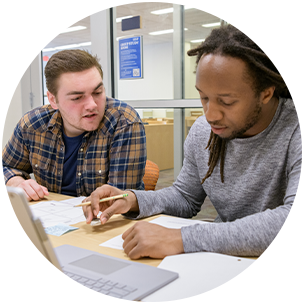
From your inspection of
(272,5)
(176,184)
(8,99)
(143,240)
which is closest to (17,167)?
(176,184)

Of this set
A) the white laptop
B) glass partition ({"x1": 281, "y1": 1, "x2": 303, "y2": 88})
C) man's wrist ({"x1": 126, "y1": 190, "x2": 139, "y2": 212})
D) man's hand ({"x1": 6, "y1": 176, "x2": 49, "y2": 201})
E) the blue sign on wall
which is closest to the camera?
the white laptop

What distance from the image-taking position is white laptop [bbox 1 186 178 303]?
518 mm

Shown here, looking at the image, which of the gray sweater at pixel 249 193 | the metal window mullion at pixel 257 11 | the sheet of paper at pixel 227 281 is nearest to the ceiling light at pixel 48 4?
the metal window mullion at pixel 257 11

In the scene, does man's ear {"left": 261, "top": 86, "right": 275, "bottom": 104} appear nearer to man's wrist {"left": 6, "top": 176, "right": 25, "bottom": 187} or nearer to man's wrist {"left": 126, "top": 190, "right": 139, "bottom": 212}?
man's wrist {"left": 126, "top": 190, "right": 139, "bottom": 212}

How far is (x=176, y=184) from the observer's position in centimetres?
137

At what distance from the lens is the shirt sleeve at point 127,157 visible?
5.36 feet

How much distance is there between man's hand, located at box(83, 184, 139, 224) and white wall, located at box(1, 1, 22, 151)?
112 inches

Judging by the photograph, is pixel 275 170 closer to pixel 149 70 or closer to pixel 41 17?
pixel 149 70

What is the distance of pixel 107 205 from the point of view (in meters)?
1.22

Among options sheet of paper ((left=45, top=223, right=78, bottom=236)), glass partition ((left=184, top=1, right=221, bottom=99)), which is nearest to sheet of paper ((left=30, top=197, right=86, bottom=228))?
Result: sheet of paper ((left=45, top=223, right=78, bottom=236))

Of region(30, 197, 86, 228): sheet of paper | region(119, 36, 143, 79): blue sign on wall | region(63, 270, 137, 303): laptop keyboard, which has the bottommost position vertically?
region(30, 197, 86, 228): sheet of paper

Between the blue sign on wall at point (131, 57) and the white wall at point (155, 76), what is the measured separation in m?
0.04

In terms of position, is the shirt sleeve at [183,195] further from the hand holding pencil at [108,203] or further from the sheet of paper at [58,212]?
the sheet of paper at [58,212]

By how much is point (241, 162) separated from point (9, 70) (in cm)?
319
